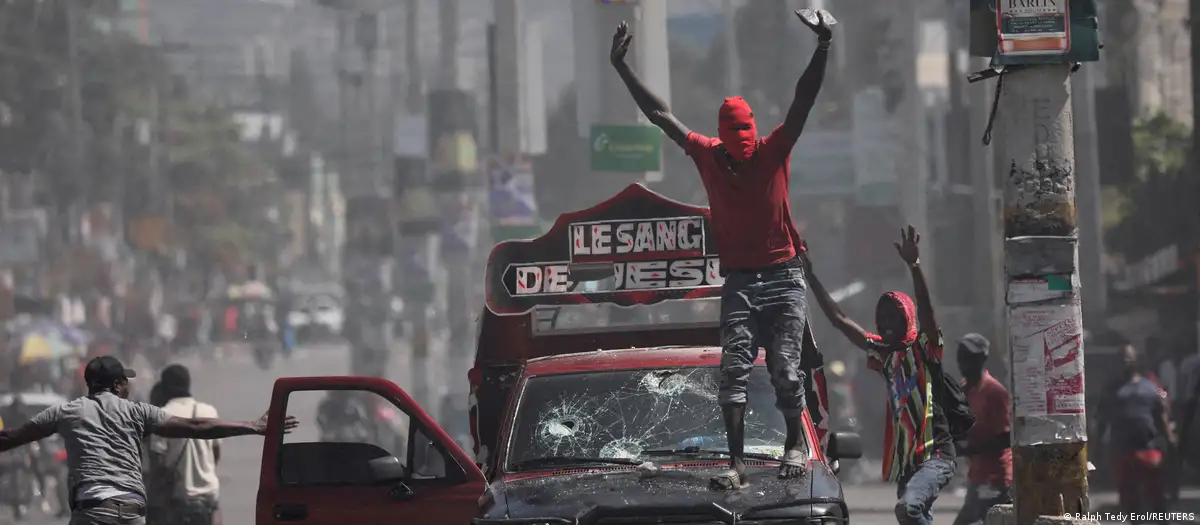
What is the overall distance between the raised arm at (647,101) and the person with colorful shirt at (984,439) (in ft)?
10.6

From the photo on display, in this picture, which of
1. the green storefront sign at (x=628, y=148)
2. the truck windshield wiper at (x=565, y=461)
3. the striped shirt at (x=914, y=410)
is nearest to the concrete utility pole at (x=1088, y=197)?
the green storefront sign at (x=628, y=148)

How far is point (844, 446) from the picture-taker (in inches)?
297

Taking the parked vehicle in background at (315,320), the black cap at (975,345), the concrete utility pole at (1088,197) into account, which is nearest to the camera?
the black cap at (975,345)

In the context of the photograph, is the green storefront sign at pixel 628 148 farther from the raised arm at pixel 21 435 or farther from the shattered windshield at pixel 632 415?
the raised arm at pixel 21 435

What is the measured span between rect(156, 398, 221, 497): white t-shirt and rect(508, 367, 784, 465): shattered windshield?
395 cm

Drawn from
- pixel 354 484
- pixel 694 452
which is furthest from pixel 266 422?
pixel 694 452

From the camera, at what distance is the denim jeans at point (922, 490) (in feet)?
27.4

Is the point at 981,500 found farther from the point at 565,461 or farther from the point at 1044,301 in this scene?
the point at 565,461

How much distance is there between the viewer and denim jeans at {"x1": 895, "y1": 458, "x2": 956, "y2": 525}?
835cm

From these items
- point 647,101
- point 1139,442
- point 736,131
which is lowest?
point 1139,442

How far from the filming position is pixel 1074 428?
7.04 metres

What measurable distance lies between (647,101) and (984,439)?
362 centimetres

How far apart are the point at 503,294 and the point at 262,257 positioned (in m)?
94.7

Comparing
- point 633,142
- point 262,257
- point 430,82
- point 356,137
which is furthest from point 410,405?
point 262,257
